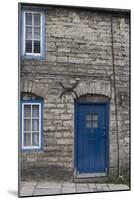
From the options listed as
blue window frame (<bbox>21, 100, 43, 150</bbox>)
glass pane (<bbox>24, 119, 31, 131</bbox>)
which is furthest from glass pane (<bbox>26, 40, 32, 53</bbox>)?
glass pane (<bbox>24, 119, 31, 131</bbox>)

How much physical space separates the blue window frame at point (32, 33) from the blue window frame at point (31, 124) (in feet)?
1.12

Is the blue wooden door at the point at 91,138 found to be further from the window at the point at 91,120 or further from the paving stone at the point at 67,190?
the paving stone at the point at 67,190

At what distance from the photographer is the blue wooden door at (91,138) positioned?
2.75 meters

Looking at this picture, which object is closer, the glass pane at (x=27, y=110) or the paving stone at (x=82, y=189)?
the glass pane at (x=27, y=110)

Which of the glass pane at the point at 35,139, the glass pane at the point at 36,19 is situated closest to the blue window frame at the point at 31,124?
the glass pane at the point at 35,139

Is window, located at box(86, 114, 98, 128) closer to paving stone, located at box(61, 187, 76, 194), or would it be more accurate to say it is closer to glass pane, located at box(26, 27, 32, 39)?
paving stone, located at box(61, 187, 76, 194)

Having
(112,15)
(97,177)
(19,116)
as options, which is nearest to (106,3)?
(112,15)

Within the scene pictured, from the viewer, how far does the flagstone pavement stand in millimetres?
2689

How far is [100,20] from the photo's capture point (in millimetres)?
2807

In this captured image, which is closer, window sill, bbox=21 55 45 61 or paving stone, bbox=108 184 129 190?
window sill, bbox=21 55 45 61

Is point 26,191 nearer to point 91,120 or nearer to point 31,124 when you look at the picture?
point 31,124

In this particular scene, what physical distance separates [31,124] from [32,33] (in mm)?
646

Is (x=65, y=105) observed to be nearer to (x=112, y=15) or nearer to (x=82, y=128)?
(x=82, y=128)

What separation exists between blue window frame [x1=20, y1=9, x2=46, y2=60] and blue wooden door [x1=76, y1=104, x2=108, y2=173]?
504 mm
